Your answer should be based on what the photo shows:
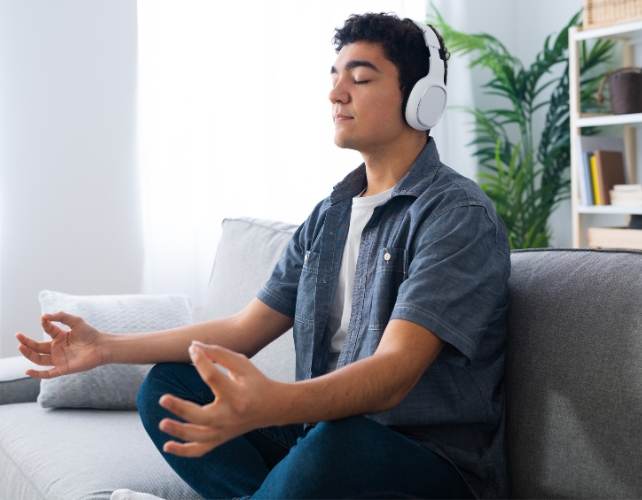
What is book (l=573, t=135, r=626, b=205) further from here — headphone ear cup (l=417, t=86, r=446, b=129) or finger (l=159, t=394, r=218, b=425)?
finger (l=159, t=394, r=218, b=425)

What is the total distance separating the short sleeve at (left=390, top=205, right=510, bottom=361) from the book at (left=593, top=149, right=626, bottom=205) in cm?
211

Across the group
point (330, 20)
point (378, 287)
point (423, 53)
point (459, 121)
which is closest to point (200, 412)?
point (378, 287)

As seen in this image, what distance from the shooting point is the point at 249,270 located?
1901mm

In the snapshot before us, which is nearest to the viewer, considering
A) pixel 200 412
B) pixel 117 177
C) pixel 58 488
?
pixel 200 412

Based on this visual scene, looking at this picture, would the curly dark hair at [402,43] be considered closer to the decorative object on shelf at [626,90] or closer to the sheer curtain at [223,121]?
the sheer curtain at [223,121]

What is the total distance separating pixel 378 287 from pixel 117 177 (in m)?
1.90

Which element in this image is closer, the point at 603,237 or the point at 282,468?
the point at 282,468

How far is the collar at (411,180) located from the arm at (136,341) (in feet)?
0.90

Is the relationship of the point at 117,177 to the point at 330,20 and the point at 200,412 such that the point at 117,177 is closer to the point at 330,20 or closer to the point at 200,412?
the point at 330,20

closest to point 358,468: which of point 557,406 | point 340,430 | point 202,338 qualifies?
point 340,430

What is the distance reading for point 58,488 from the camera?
1323 mm

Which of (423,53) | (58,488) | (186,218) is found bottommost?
(58,488)

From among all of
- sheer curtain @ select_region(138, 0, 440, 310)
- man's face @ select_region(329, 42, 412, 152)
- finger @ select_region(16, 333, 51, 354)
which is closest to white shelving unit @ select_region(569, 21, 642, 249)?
sheer curtain @ select_region(138, 0, 440, 310)

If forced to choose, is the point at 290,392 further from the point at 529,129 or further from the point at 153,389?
the point at 529,129
